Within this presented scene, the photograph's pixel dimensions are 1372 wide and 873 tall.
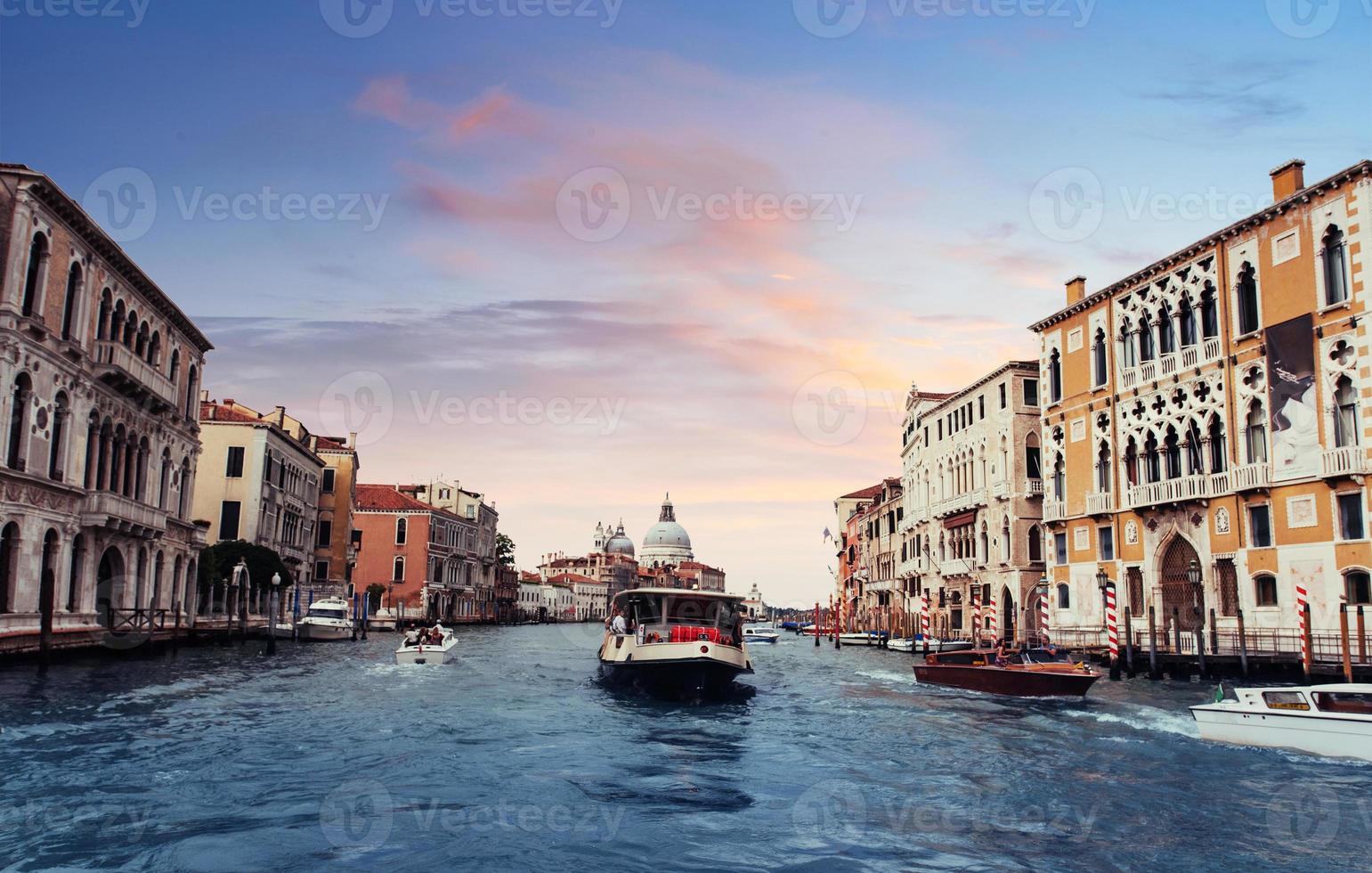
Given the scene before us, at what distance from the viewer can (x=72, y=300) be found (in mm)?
26875

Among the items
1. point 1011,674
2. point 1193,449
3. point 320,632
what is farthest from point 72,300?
point 1193,449

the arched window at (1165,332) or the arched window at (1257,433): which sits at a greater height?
the arched window at (1165,332)

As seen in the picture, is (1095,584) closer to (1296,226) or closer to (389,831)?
(1296,226)

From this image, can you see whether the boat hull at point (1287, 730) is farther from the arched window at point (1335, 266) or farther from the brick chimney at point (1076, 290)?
the brick chimney at point (1076, 290)

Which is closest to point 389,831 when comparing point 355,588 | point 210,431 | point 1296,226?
point 1296,226

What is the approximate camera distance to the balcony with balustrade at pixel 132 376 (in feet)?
92.6

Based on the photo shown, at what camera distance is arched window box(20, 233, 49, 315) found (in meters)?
24.6

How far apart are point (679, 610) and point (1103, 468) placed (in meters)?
18.4

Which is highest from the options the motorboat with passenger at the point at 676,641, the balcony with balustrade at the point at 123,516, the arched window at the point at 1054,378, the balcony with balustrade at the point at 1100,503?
the arched window at the point at 1054,378

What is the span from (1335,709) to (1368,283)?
15608 millimetres

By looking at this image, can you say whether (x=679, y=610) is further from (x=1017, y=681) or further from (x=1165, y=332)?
(x=1165, y=332)

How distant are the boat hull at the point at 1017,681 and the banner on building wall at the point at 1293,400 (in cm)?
877

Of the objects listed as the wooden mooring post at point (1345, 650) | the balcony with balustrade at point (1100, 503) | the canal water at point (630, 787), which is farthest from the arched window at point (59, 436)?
the balcony with balustrade at point (1100, 503)

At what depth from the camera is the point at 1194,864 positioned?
920 cm
